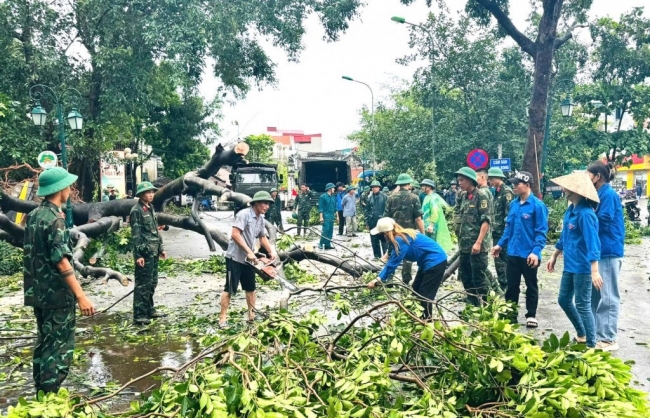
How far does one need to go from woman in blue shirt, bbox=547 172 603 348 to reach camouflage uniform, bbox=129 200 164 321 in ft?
16.1

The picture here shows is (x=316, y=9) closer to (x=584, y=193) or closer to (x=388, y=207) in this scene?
(x=388, y=207)

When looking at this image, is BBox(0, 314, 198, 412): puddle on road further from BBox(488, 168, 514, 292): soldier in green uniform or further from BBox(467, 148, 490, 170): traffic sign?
BBox(467, 148, 490, 170): traffic sign

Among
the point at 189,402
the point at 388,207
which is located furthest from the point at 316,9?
the point at 189,402

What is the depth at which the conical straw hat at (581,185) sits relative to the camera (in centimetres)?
498

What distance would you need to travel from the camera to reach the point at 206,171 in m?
10.4

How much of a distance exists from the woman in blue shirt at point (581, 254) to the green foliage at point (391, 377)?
5.99 ft

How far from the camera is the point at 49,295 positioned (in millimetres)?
4051

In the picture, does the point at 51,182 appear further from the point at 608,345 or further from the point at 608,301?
the point at 608,345

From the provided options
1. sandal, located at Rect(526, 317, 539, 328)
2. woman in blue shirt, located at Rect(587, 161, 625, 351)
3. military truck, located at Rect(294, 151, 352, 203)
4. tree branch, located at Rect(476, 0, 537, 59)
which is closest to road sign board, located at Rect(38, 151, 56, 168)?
sandal, located at Rect(526, 317, 539, 328)

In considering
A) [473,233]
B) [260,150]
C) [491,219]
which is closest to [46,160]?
[473,233]

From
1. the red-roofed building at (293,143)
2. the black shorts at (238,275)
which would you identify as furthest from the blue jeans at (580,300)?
the red-roofed building at (293,143)

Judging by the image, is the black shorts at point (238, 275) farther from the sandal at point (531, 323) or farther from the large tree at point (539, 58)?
the large tree at point (539, 58)

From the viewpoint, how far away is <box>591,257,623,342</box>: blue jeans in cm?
516

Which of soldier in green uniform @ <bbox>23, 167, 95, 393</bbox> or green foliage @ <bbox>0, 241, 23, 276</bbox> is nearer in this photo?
soldier in green uniform @ <bbox>23, 167, 95, 393</bbox>
